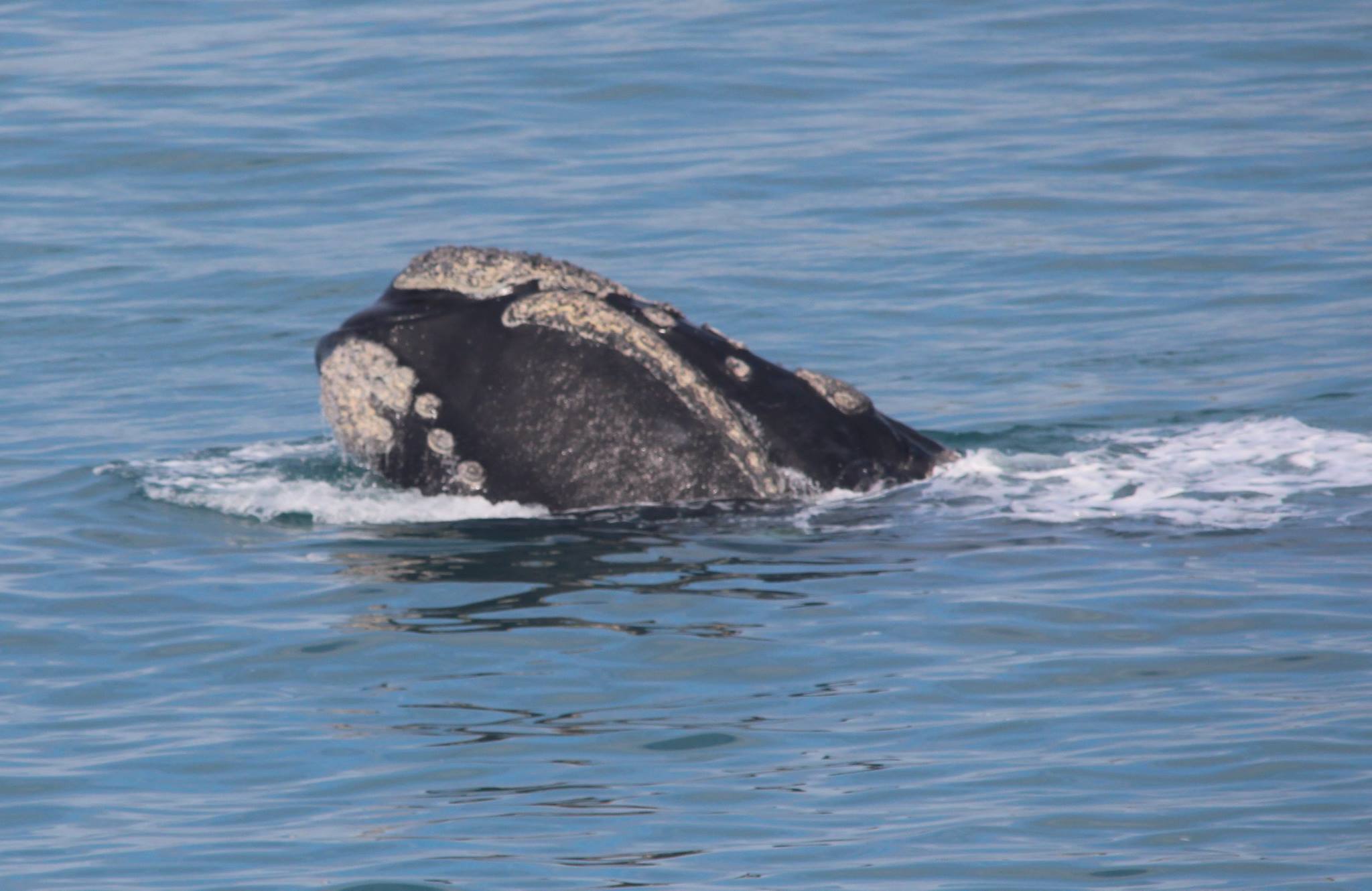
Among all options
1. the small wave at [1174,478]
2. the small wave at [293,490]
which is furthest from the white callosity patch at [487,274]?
the small wave at [1174,478]

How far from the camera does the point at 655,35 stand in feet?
88.8

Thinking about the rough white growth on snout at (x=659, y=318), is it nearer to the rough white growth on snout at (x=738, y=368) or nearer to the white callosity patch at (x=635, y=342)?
the white callosity patch at (x=635, y=342)

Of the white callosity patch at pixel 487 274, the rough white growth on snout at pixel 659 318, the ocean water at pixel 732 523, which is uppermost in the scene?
the white callosity patch at pixel 487 274

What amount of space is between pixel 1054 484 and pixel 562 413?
2722 millimetres

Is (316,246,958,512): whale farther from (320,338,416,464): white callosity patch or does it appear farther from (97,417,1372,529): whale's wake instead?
(97,417,1372,529): whale's wake

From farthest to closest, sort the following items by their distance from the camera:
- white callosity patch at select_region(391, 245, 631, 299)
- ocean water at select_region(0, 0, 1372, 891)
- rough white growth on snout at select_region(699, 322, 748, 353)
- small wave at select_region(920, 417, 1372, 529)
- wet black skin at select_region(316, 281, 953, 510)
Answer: small wave at select_region(920, 417, 1372, 529) → rough white growth on snout at select_region(699, 322, 748, 353) → white callosity patch at select_region(391, 245, 631, 299) → wet black skin at select_region(316, 281, 953, 510) → ocean water at select_region(0, 0, 1372, 891)

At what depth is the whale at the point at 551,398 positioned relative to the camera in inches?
399

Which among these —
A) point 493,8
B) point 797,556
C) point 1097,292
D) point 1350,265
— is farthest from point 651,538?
point 493,8

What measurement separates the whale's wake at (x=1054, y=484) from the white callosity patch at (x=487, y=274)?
0.99 meters

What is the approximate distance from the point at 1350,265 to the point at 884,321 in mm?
3927

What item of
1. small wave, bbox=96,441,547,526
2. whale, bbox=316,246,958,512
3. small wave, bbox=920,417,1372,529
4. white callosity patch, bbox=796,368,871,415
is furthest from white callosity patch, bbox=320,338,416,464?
small wave, bbox=920,417,1372,529

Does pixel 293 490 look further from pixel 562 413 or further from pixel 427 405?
pixel 562 413

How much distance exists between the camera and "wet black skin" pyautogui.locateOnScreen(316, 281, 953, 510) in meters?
10.1

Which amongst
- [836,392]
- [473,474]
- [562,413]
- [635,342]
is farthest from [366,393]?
[836,392]
